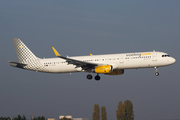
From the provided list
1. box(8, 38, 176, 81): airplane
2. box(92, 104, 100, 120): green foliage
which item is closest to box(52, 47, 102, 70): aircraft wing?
box(8, 38, 176, 81): airplane

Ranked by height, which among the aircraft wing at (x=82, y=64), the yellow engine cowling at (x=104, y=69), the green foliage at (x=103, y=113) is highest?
the aircraft wing at (x=82, y=64)

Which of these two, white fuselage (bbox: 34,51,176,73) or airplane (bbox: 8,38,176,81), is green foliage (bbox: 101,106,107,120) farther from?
white fuselage (bbox: 34,51,176,73)

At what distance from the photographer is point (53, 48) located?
58.1m

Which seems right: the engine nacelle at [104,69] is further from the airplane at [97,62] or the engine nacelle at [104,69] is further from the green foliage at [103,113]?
the green foliage at [103,113]

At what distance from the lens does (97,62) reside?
59531mm

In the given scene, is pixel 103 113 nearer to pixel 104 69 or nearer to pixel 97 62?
pixel 97 62

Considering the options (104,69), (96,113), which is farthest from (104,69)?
(96,113)

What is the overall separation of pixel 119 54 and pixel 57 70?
47.1ft

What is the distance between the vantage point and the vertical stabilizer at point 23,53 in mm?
66312

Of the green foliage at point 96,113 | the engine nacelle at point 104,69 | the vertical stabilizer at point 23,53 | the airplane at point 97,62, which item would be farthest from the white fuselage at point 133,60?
the green foliage at point 96,113

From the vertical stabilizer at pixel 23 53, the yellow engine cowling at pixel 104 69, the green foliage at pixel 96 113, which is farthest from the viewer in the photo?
the green foliage at pixel 96 113

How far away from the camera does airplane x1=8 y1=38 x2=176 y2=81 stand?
5653 cm

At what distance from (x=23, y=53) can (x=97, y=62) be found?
19200 millimetres

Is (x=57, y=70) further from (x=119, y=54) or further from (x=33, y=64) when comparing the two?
(x=119, y=54)
